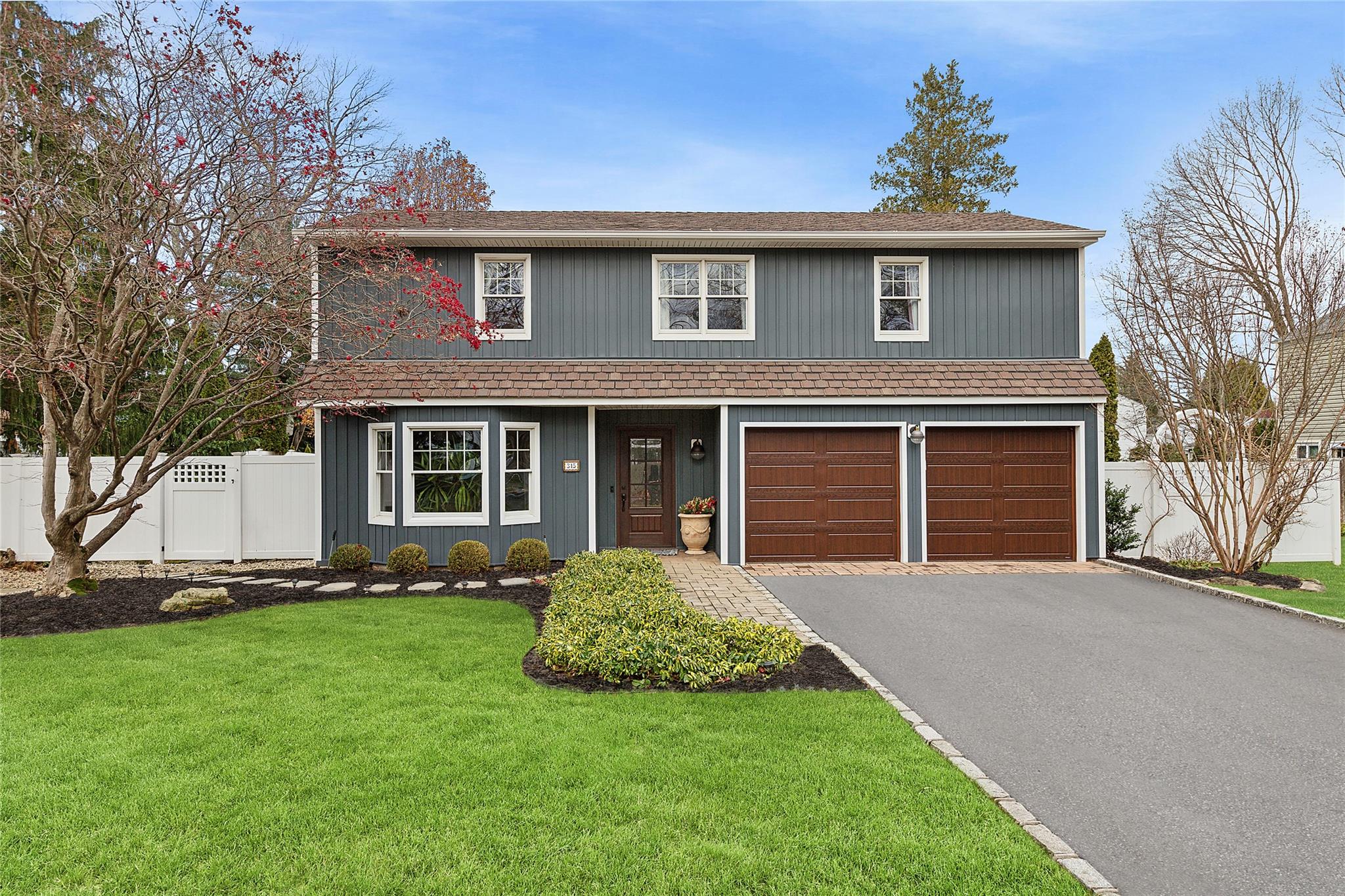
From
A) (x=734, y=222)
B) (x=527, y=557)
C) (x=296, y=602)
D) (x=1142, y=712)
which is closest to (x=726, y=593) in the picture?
(x=527, y=557)

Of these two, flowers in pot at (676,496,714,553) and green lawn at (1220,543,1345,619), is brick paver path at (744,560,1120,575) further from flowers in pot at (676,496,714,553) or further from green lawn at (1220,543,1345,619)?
green lawn at (1220,543,1345,619)

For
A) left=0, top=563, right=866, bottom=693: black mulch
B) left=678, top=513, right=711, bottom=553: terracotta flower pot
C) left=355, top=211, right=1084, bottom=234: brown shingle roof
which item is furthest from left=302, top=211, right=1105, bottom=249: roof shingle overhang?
left=0, top=563, right=866, bottom=693: black mulch

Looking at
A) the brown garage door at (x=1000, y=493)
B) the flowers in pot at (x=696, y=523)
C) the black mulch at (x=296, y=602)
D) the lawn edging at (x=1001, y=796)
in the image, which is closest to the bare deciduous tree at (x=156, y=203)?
the black mulch at (x=296, y=602)

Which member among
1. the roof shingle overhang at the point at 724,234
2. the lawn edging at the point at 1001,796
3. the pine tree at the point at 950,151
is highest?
the pine tree at the point at 950,151

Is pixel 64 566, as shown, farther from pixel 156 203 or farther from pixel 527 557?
pixel 527 557

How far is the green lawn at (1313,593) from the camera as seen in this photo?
790cm

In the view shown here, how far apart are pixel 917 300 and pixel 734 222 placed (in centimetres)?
344

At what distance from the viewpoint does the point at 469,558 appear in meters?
10.2

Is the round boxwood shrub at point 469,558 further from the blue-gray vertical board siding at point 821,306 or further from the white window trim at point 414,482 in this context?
the blue-gray vertical board siding at point 821,306

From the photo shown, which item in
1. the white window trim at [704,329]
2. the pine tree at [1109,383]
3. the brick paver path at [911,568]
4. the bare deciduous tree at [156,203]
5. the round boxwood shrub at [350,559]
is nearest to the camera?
the bare deciduous tree at [156,203]

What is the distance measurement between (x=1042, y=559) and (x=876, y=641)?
6.13m

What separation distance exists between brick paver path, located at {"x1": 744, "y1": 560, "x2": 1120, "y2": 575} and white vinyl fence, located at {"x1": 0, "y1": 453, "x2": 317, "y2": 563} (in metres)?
7.61

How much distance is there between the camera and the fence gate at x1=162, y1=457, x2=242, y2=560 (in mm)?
11234

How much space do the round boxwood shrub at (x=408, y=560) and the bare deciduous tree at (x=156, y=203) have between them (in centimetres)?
316
